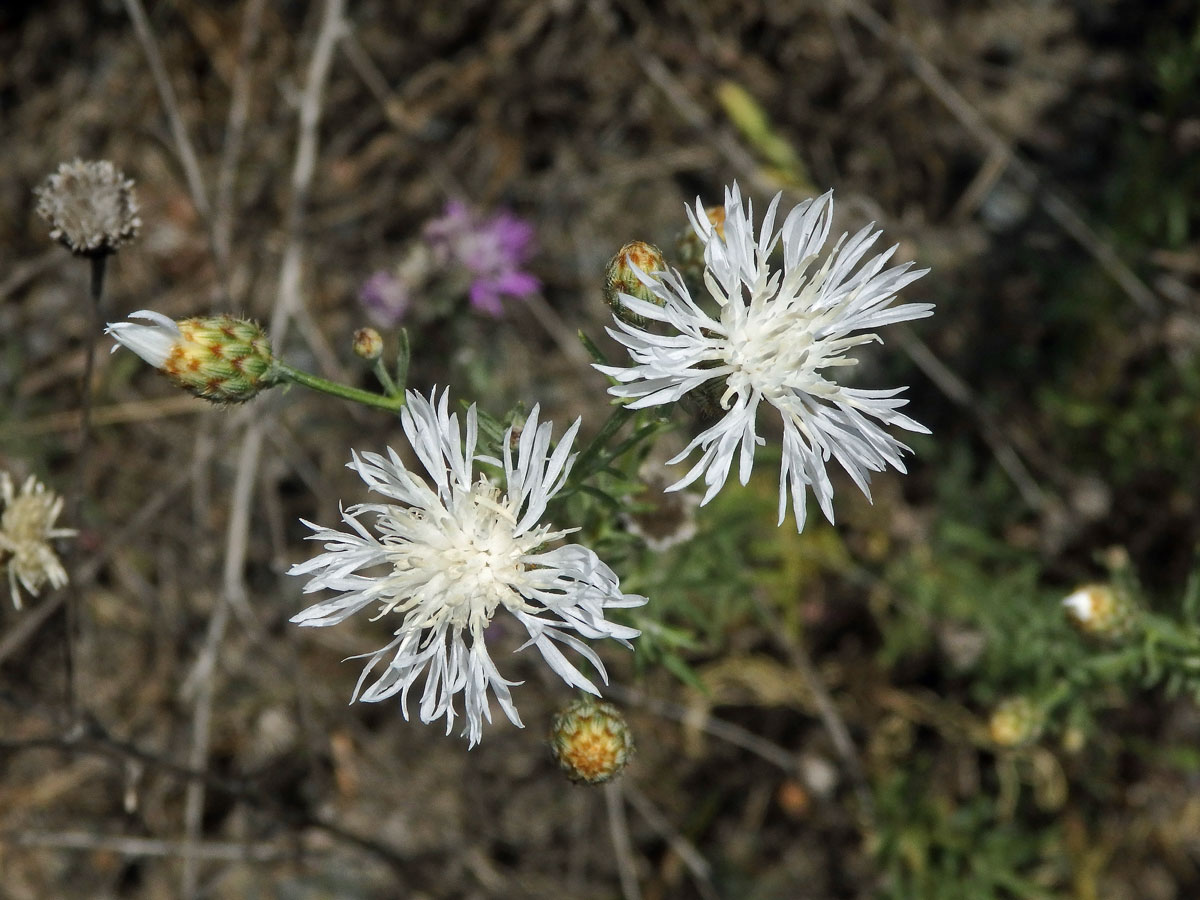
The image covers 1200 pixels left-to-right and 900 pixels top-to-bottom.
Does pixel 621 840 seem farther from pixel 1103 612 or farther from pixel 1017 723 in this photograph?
pixel 1103 612

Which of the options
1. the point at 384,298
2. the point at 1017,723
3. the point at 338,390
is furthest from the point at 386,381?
the point at 1017,723

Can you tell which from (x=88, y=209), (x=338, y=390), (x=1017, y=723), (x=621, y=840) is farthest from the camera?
(x=621, y=840)

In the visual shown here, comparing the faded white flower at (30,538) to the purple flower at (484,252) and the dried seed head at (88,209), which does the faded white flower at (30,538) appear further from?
the purple flower at (484,252)

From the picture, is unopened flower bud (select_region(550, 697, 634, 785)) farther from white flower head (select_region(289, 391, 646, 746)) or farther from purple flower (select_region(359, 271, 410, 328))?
purple flower (select_region(359, 271, 410, 328))

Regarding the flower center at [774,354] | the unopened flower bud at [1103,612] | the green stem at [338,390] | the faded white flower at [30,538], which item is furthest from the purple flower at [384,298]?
the unopened flower bud at [1103,612]

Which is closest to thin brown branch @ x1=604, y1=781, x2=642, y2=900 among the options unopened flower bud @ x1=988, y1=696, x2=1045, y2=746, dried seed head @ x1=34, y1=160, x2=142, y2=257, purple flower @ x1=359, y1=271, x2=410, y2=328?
unopened flower bud @ x1=988, y1=696, x2=1045, y2=746
